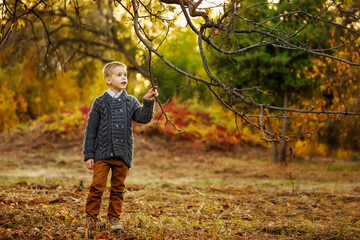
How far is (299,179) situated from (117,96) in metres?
6.87

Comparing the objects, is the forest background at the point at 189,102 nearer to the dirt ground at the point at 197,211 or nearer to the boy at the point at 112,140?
the dirt ground at the point at 197,211

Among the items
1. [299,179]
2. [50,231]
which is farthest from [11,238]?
[299,179]

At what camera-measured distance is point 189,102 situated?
62.2 ft

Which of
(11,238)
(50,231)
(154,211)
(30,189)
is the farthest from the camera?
(30,189)

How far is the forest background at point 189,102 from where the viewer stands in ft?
12.9

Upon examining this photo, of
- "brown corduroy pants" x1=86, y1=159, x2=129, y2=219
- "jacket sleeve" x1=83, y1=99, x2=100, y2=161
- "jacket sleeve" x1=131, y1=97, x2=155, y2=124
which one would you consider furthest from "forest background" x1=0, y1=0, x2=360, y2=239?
"jacket sleeve" x1=83, y1=99, x2=100, y2=161

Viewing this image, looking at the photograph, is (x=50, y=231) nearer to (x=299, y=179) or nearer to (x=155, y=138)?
(x=299, y=179)

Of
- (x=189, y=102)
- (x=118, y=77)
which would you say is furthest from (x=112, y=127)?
(x=189, y=102)

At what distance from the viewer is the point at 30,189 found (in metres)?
5.97

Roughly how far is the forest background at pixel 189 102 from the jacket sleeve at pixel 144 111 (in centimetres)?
15

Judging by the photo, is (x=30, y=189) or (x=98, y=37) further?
(x=98, y=37)

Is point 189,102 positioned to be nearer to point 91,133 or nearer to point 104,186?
point 91,133

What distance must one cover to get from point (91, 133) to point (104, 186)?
0.52 metres

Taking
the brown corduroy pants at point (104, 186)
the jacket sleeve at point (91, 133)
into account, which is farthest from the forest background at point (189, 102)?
the jacket sleeve at point (91, 133)
